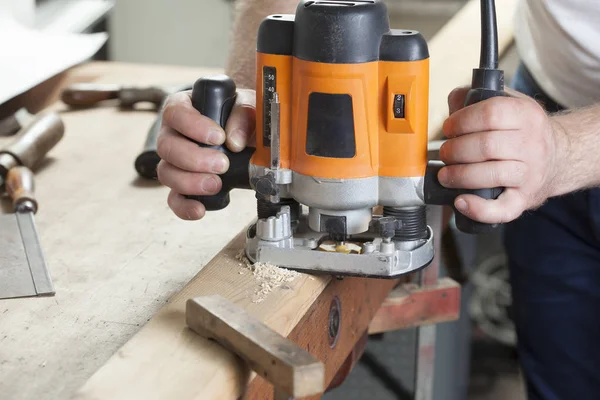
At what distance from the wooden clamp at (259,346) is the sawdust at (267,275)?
0.09 meters

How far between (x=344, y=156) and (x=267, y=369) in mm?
263

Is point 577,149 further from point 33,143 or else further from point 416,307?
point 33,143

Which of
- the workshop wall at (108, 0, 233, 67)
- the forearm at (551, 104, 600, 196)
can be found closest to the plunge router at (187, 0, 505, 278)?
the forearm at (551, 104, 600, 196)

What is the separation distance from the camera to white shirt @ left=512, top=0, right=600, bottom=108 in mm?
1311

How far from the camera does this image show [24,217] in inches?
46.3

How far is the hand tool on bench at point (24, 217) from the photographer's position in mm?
979

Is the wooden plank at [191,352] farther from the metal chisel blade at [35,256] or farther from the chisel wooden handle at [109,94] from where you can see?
the chisel wooden handle at [109,94]

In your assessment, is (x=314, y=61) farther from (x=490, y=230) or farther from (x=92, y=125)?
(x=92, y=125)

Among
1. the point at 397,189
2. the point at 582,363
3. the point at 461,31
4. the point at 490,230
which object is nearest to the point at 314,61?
the point at 397,189

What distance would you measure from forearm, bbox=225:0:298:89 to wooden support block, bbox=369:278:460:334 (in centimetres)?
45

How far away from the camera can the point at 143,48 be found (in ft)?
10.7

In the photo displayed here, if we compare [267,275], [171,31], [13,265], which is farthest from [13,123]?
[171,31]

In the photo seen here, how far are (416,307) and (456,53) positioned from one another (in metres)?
0.61

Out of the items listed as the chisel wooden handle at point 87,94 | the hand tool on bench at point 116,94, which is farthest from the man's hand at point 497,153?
the chisel wooden handle at point 87,94
